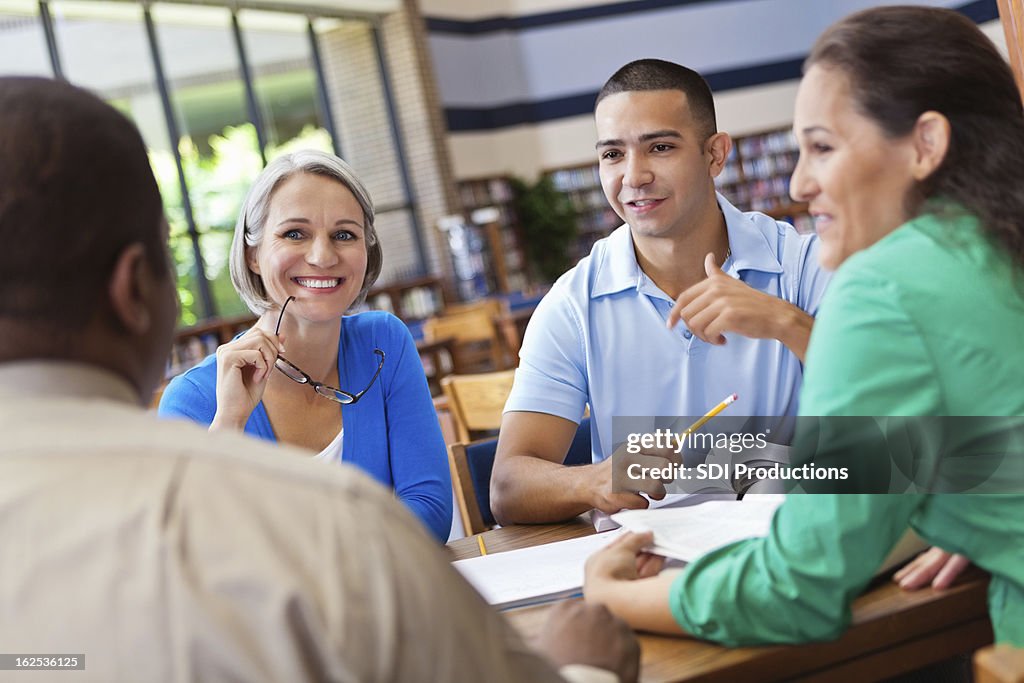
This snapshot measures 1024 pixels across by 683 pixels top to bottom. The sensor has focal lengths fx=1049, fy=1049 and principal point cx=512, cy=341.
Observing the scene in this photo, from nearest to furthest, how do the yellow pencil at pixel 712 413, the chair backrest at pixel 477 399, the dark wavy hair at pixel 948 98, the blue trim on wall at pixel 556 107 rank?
1. the dark wavy hair at pixel 948 98
2. the yellow pencil at pixel 712 413
3. the chair backrest at pixel 477 399
4. the blue trim on wall at pixel 556 107

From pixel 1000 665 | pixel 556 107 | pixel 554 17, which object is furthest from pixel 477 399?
pixel 554 17

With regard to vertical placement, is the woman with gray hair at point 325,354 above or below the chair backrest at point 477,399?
above

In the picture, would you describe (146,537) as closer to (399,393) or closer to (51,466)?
(51,466)

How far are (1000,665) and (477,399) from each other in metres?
2.03

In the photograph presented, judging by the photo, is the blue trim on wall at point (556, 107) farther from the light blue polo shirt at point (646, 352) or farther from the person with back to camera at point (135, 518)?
the person with back to camera at point (135, 518)

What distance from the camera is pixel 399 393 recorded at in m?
2.18

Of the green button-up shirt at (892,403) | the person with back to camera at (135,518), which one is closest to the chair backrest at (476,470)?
the green button-up shirt at (892,403)

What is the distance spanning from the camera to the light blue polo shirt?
1.96 metres

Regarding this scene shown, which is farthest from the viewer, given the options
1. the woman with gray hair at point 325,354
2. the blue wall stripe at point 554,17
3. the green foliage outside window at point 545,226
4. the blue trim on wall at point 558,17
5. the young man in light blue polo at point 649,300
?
the blue trim on wall at point 558,17

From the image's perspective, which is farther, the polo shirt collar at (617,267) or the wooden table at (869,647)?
the polo shirt collar at (617,267)

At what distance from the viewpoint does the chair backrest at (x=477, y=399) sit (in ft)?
9.14

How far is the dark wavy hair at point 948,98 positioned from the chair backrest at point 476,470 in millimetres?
1152

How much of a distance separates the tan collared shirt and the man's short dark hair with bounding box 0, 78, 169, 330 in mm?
102

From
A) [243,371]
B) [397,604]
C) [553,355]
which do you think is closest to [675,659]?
[397,604]
